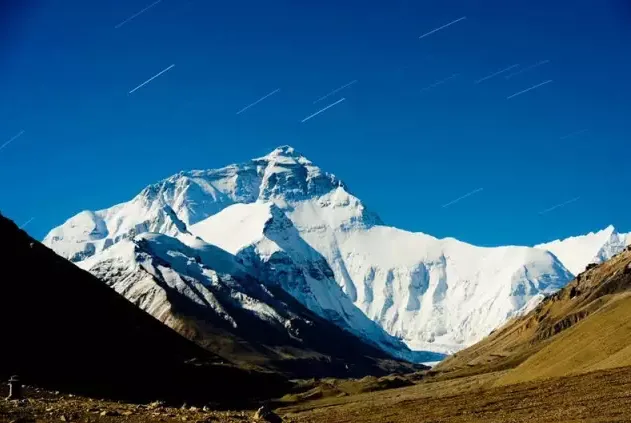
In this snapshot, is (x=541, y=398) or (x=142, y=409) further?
(x=541, y=398)

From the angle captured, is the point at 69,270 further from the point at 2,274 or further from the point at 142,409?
the point at 142,409

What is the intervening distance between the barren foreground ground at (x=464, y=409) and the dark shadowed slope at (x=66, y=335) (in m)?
55.3

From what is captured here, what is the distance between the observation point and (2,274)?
497 feet

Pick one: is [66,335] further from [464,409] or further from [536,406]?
[536,406]

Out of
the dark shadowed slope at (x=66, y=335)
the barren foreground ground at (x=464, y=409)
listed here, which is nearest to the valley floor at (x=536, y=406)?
the barren foreground ground at (x=464, y=409)

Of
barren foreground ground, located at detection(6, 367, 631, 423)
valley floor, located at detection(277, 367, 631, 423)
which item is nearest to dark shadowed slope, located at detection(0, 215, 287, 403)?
valley floor, located at detection(277, 367, 631, 423)

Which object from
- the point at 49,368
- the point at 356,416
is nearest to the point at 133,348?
the point at 49,368

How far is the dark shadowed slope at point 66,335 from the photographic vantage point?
128000mm

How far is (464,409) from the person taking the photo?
3401 inches

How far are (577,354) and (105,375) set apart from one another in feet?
297

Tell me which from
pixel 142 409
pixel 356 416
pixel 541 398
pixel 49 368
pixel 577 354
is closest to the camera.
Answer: pixel 142 409

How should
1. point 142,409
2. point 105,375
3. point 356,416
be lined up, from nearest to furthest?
point 142,409, point 356,416, point 105,375

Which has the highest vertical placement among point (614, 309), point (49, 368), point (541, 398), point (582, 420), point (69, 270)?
point (69, 270)

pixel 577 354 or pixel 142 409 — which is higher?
pixel 142 409
